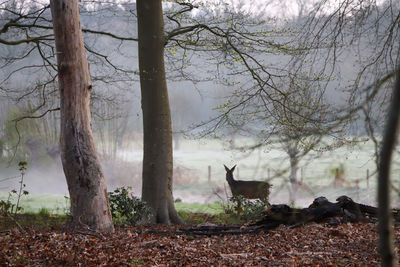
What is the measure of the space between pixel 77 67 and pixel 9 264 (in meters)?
3.28

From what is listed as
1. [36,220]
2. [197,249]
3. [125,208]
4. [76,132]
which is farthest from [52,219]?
[197,249]

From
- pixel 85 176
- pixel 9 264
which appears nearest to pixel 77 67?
pixel 85 176

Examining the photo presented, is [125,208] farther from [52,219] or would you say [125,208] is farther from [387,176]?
[387,176]

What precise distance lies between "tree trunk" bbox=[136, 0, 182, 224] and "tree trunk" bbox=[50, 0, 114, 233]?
3.01 m

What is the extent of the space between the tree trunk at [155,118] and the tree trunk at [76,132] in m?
3.01

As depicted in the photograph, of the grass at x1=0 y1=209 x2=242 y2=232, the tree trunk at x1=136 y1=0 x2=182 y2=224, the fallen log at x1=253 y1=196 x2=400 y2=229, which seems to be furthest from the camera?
the grass at x1=0 y1=209 x2=242 y2=232

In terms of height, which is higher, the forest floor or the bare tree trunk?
the bare tree trunk

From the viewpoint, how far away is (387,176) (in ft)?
5.73

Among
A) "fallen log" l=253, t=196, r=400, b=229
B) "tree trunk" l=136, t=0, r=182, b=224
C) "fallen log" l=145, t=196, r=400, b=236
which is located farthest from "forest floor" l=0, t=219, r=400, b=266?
"tree trunk" l=136, t=0, r=182, b=224

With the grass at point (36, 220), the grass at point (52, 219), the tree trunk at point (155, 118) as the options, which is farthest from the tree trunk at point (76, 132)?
the grass at point (52, 219)

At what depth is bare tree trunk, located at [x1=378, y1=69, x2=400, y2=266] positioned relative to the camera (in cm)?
169

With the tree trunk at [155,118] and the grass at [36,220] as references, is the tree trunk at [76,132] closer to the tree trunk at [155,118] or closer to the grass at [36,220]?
the tree trunk at [155,118]

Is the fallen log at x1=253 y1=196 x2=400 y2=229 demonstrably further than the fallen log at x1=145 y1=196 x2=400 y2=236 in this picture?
Yes

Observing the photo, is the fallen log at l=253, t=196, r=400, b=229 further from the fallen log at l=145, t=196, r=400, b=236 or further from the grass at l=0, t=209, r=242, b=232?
the grass at l=0, t=209, r=242, b=232
